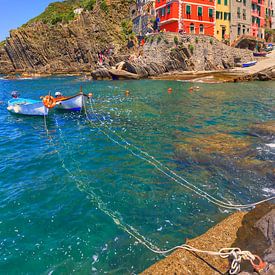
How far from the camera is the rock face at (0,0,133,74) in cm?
7319

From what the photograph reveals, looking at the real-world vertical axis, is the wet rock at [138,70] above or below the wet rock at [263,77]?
above

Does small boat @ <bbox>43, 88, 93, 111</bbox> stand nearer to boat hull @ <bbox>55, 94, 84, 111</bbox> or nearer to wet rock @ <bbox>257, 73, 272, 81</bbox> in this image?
boat hull @ <bbox>55, 94, 84, 111</bbox>

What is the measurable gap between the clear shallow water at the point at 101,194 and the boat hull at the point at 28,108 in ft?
11.0

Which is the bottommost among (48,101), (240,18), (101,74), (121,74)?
(48,101)

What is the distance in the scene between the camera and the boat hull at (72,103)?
20359mm

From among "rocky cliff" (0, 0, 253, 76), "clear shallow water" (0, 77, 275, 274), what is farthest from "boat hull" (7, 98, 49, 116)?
"rocky cliff" (0, 0, 253, 76)

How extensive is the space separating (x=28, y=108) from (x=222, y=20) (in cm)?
4949

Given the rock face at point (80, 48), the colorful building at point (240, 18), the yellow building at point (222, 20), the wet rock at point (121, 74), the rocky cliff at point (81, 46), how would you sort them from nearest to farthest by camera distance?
the wet rock at point (121, 74), the rock face at point (80, 48), the rocky cliff at point (81, 46), the yellow building at point (222, 20), the colorful building at point (240, 18)

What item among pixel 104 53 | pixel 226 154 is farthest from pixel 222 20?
pixel 226 154

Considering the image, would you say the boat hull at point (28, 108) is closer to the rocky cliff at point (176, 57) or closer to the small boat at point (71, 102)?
the small boat at point (71, 102)

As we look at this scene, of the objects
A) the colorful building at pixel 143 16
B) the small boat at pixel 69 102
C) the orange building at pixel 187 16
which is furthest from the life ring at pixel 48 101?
the colorful building at pixel 143 16

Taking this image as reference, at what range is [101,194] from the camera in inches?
341

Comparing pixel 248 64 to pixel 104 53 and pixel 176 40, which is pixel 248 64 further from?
pixel 104 53

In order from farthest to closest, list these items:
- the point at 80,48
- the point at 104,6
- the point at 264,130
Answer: the point at 80,48 → the point at 104,6 → the point at 264,130
